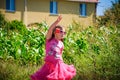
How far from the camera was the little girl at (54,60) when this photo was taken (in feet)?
24.7

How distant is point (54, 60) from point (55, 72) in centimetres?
21

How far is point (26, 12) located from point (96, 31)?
20.9 meters

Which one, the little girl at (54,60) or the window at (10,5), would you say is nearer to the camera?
the little girl at (54,60)

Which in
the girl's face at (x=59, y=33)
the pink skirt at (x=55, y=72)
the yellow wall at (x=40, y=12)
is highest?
the yellow wall at (x=40, y=12)

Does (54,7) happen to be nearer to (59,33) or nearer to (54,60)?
(59,33)

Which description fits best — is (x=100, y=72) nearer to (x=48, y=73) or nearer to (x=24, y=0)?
(x=48, y=73)

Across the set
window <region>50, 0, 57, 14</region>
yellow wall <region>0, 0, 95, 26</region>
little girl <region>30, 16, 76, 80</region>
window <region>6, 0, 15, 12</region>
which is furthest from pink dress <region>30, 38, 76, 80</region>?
window <region>50, 0, 57, 14</region>

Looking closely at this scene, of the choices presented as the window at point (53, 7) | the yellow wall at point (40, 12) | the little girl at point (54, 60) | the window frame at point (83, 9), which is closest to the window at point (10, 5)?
the yellow wall at point (40, 12)

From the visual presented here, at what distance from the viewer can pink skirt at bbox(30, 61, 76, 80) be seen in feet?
24.5

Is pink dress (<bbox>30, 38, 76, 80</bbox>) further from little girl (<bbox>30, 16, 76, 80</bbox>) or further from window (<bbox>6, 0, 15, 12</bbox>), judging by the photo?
window (<bbox>6, 0, 15, 12</bbox>)

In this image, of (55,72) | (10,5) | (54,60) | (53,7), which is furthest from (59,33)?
(53,7)

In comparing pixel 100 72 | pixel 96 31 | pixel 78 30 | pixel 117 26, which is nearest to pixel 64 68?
pixel 100 72

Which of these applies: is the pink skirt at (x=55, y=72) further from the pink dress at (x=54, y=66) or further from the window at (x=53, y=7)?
the window at (x=53, y=7)

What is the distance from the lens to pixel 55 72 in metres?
7.49
